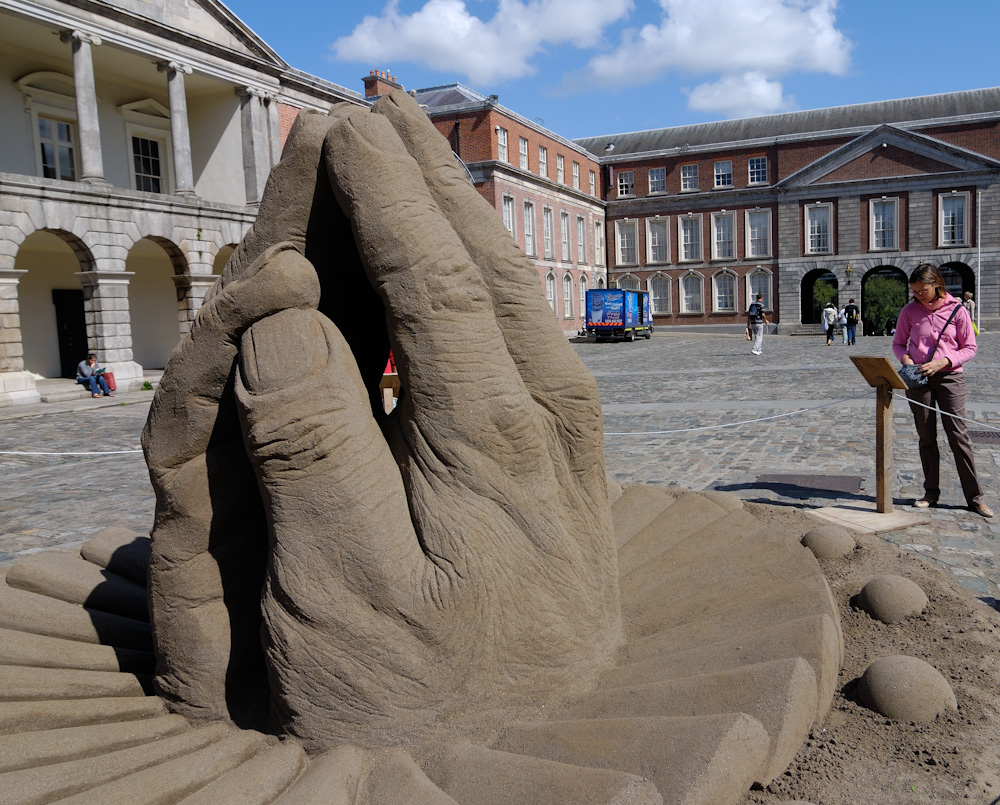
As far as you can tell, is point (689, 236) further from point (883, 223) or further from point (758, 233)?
point (883, 223)

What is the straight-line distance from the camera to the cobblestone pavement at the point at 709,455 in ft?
17.3

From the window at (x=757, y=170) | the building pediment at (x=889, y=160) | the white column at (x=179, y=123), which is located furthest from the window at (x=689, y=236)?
the white column at (x=179, y=123)

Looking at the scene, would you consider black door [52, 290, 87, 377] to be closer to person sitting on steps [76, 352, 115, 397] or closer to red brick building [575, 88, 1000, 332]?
person sitting on steps [76, 352, 115, 397]

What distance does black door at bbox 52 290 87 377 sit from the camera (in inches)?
792

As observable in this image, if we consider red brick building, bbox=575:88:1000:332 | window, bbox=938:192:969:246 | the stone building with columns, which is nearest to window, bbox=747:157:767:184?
red brick building, bbox=575:88:1000:332

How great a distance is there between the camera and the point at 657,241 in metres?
45.9

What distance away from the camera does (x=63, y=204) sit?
16.9 m

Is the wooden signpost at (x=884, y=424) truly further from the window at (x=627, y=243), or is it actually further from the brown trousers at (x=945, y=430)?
the window at (x=627, y=243)

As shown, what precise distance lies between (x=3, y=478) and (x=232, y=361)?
692 cm

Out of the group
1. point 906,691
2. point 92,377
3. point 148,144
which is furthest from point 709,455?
point 148,144

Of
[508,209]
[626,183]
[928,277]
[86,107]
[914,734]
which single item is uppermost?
[626,183]

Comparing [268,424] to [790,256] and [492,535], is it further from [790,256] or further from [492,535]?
[790,256]

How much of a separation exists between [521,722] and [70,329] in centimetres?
2149

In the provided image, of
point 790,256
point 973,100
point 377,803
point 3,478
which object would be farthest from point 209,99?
point 973,100
